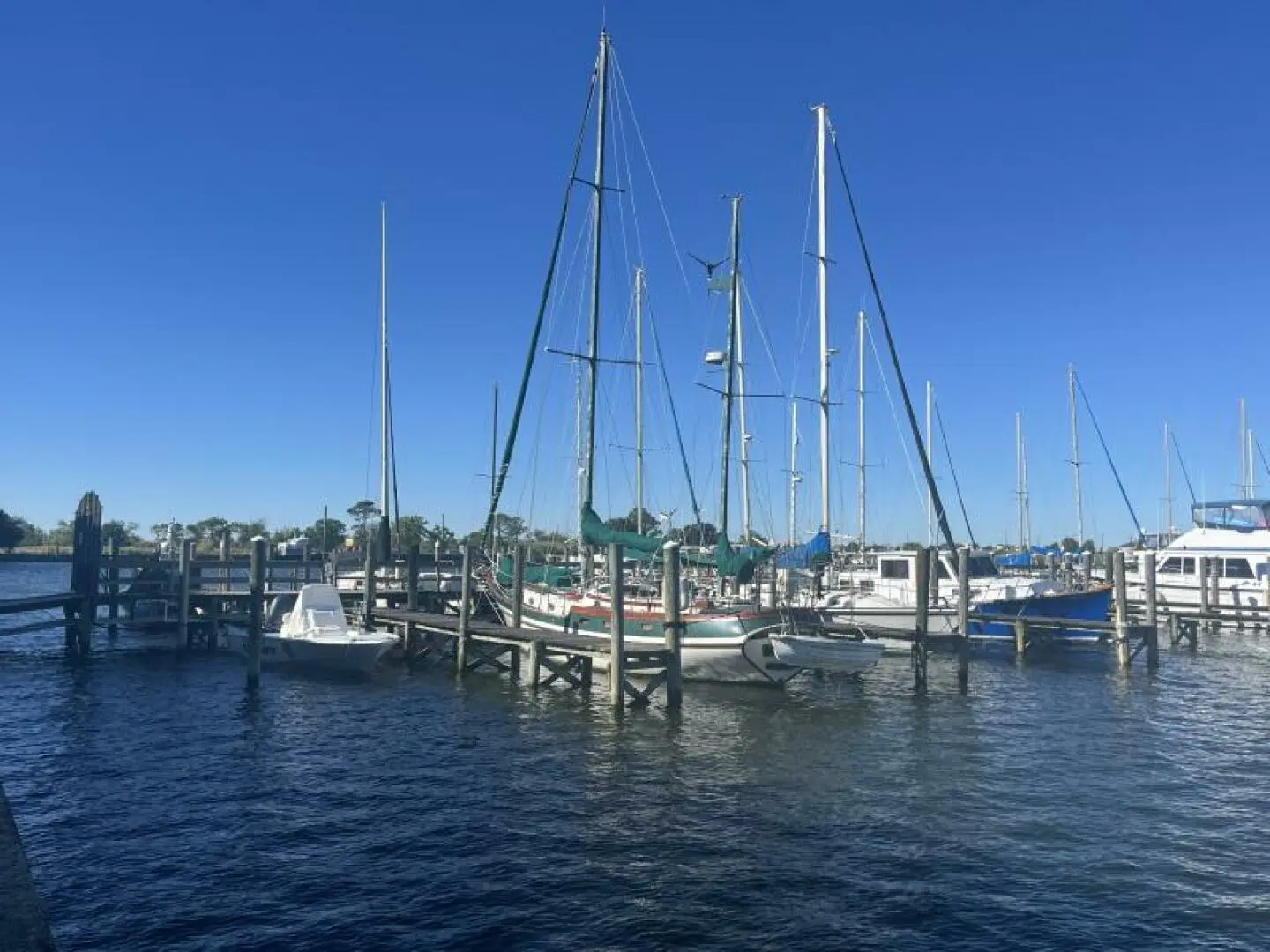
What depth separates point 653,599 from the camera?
28.9m

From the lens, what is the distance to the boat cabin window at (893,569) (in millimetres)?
39219

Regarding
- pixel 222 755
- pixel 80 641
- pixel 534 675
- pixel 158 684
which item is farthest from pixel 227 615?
pixel 222 755

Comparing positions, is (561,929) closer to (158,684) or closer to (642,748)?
(642,748)

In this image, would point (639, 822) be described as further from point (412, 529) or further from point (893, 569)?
point (412, 529)

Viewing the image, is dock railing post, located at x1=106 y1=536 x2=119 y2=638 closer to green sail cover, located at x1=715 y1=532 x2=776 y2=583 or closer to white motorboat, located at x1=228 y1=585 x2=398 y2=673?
white motorboat, located at x1=228 y1=585 x2=398 y2=673

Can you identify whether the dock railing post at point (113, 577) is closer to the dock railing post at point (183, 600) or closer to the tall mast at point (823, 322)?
the dock railing post at point (183, 600)

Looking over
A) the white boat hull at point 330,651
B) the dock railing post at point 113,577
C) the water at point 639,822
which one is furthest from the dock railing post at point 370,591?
the water at point 639,822

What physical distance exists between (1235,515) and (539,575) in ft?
149

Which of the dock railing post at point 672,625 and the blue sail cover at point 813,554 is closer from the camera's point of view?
the dock railing post at point 672,625

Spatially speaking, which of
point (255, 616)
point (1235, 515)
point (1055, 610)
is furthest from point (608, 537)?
point (1235, 515)

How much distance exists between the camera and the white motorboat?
96.2ft

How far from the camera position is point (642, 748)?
63.1 ft

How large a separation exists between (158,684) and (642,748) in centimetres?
1612

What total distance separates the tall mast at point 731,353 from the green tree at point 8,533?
143311 millimetres
